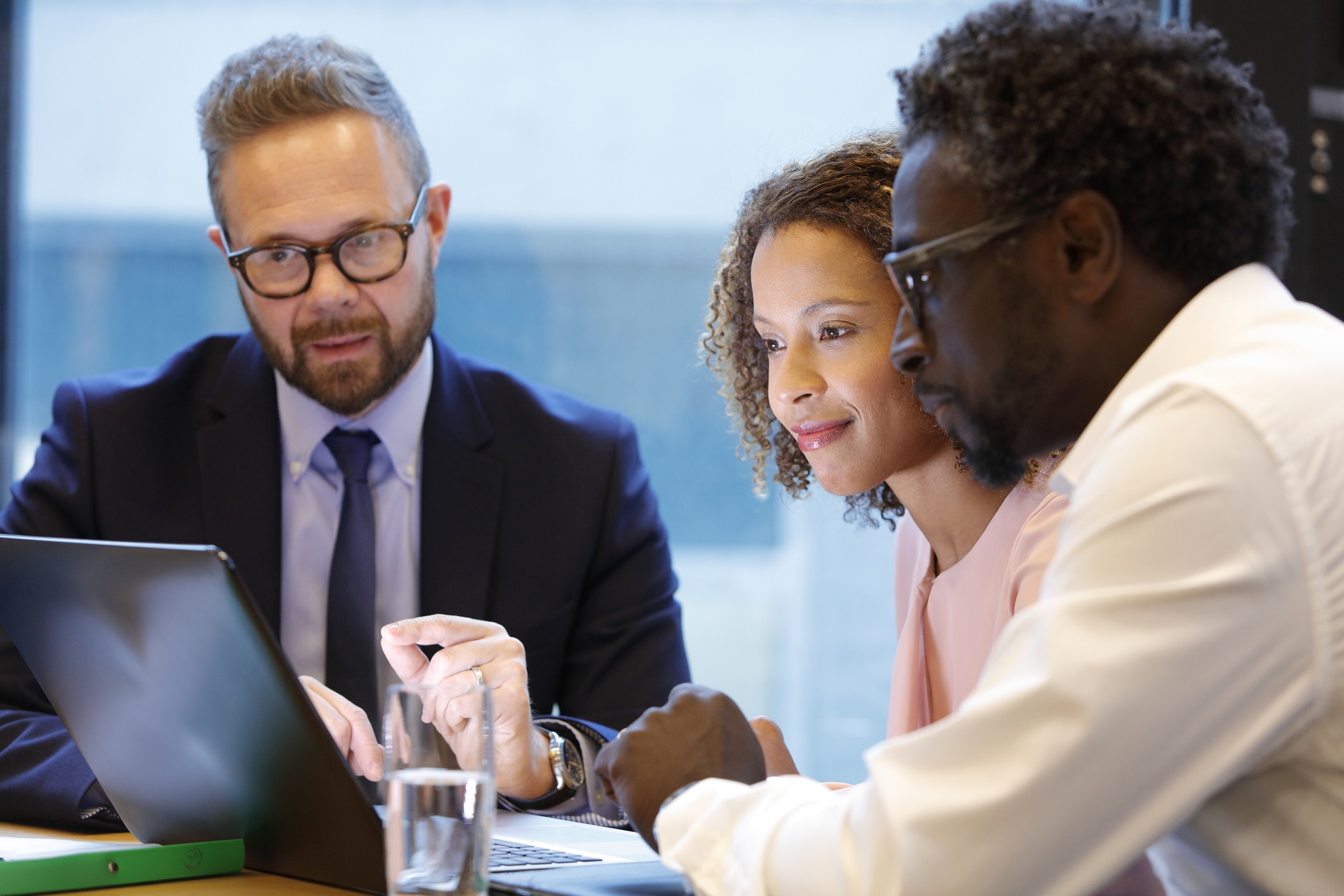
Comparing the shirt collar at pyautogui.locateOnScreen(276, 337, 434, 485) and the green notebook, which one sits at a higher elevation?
the shirt collar at pyautogui.locateOnScreen(276, 337, 434, 485)

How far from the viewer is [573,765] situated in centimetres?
149

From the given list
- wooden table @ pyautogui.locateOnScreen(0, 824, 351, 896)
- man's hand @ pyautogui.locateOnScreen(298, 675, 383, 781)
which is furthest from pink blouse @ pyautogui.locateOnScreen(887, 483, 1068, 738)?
wooden table @ pyautogui.locateOnScreen(0, 824, 351, 896)

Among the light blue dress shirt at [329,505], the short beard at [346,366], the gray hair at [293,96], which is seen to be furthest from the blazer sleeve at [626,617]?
the gray hair at [293,96]

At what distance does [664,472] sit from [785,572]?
1.24 feet

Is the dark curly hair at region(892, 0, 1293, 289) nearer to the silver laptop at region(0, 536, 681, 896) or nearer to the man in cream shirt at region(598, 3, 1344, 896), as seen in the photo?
the man in cream shirt at region(598, 3, 1344, 896)

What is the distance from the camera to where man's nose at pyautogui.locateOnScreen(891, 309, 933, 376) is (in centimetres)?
100

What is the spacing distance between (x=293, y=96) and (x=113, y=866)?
4.02ft

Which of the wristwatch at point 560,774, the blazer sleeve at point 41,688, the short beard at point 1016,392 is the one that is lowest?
the wristwatch at point 560,774

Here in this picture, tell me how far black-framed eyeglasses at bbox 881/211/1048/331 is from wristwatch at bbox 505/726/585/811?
74 centimetres

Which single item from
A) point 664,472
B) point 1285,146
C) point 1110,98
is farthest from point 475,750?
point 664,472

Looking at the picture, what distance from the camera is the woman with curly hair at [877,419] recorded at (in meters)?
1.41

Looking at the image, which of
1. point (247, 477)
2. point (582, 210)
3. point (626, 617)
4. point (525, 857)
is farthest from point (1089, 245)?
point (582, 210)

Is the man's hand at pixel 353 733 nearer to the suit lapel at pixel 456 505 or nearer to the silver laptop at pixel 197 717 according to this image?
the silver laptop at pixel 197 717

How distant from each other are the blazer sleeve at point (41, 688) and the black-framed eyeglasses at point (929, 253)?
3.25ft
